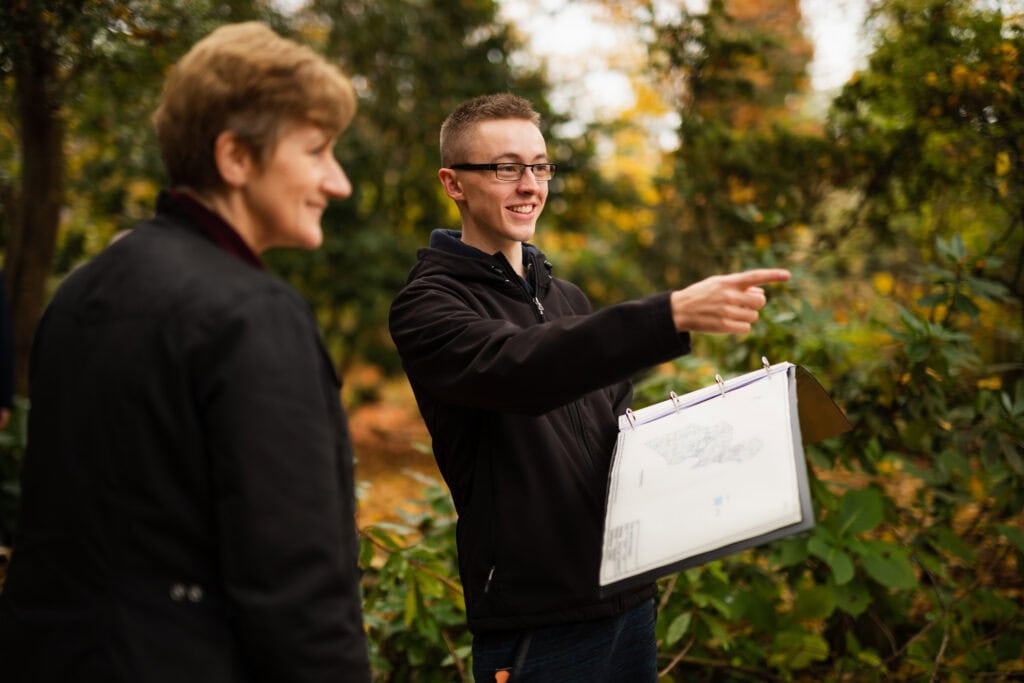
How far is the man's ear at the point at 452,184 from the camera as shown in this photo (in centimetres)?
227

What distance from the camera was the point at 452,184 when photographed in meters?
2.29

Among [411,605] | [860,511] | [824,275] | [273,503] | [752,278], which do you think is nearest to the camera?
[273,503]

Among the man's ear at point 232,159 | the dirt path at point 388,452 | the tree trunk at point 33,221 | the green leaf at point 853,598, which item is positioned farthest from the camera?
the dirt path at point 388,452

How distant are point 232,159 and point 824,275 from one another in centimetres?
726

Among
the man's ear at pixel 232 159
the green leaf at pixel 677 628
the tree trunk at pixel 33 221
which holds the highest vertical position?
the tree trunk at pixel 33 221

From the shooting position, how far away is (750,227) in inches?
216

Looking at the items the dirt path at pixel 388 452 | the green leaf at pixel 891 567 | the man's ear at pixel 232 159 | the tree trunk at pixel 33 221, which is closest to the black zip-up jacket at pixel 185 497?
the man's ear at pixel 232 159

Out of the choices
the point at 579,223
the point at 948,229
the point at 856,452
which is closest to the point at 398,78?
the point at 579,223

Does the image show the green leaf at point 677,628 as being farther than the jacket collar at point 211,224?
Yes

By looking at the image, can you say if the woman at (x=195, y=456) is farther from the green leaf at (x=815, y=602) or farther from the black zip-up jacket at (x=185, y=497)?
the green leaf at (x=815, y=602)

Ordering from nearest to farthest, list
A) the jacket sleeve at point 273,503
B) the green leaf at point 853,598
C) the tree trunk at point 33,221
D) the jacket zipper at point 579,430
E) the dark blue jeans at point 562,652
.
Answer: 1. the jacket sleeve at point 273,503
2. the dark blue jeans at point 562,652
3. the jacket zipper at point 579,430
4. the green leaf at point 853,598
5. the tree trunk at point 33,221

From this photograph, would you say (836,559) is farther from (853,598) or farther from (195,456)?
(195,456)

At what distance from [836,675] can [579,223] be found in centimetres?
691

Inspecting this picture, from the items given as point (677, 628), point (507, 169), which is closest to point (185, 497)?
point (507, 169)
